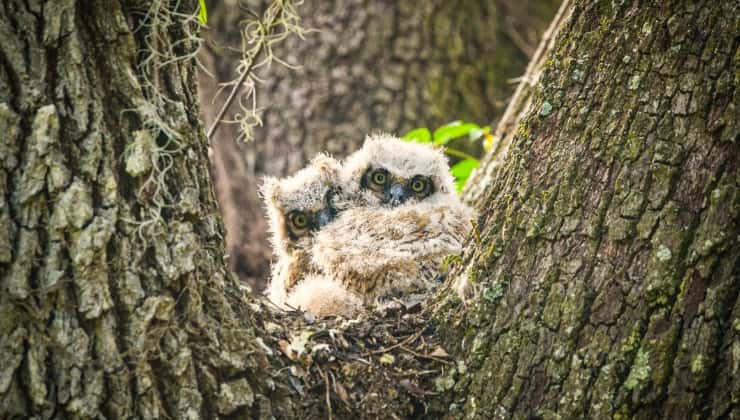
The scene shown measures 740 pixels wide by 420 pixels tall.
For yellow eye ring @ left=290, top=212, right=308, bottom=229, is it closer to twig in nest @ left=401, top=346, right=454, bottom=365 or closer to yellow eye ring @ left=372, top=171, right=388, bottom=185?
yellow eye ring @ left=372, top=171, right=388, bottom=185

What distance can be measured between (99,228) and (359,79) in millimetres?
3835

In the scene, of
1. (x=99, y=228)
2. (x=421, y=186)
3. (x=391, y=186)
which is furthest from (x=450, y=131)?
(x=99, y=228)

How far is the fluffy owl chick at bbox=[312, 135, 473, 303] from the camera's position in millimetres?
3014

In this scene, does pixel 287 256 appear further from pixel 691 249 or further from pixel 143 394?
pixel 691 249

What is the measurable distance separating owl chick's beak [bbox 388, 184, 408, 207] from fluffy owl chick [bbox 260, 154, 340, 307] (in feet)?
0.96

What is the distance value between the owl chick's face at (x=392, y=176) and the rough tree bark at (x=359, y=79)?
1.61 m

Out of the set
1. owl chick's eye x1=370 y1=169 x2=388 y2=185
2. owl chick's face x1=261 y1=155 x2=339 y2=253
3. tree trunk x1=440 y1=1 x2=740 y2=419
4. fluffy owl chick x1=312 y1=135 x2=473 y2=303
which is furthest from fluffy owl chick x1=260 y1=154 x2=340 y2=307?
tree trunk x1=440 y1=1 x2=740 y2=419

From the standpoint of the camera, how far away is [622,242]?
2.01 meters

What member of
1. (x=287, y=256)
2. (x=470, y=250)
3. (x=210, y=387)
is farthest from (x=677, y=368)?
(x=287, y=256)

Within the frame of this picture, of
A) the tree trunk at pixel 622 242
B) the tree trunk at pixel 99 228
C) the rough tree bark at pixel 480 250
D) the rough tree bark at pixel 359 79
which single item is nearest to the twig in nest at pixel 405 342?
the rough tree bark at pixel 480 250

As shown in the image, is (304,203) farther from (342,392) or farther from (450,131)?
(342,392)

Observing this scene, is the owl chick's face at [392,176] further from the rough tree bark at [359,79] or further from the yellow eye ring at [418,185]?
the rough tree bark at [359,79]

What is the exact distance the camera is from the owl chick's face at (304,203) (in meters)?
3.59

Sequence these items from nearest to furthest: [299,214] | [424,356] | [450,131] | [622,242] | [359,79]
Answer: [622,242] → [424,356] → [299,214] → [450,131] → [359,79]
